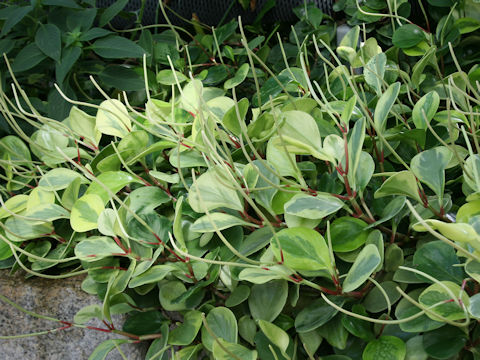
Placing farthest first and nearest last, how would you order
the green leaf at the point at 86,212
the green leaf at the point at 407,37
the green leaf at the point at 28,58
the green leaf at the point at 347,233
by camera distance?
the green leaf at the point at 28,58
the green leaf at the point at 407,37
the green leaf at the point at 86,212
the green leaf at the point at 347,233

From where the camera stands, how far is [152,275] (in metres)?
0.52

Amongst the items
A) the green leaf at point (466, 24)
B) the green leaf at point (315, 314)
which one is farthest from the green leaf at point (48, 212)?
the green leaf at point (466, 24)

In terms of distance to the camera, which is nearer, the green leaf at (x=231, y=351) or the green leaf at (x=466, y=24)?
the green leaf at (x=231, y=351)

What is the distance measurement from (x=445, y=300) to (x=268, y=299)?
168mm

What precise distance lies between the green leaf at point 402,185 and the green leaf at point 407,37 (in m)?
0.41

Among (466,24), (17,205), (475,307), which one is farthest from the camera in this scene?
(466,24)

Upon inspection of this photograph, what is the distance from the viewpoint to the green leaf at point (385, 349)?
0.42m

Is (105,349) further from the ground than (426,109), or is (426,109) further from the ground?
(426,109)

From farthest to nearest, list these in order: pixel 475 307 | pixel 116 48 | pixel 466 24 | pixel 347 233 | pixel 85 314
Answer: pixel 116 48 → pixel 466 24 → pixel 85 314 → pixel 347 233 → pixel 475 307

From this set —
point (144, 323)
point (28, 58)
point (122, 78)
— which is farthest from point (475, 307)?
point (28, 58)

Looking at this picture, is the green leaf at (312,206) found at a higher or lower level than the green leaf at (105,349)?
higher

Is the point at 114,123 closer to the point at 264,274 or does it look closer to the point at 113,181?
the point at 113,181

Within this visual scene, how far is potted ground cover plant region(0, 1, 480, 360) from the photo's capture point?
0.43 meters

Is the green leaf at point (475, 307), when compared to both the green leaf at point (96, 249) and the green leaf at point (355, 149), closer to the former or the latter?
the green leaf at point (355, 149)
